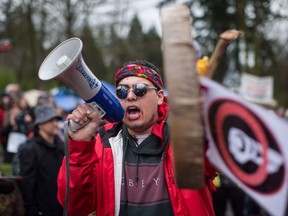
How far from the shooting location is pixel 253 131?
1.79 m

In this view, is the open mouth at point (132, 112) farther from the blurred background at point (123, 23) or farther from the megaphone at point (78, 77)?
the blurred background at point (123, 23)

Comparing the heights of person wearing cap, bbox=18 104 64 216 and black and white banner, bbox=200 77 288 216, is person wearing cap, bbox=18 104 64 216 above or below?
below

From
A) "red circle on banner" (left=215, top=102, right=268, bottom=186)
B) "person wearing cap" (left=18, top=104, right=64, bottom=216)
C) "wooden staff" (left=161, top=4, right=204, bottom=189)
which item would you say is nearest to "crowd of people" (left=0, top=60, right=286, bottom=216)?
"red circle on banner" (left=215, top=102, right=268, bottom=186)

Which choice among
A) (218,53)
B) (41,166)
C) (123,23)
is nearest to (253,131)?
(218,53)

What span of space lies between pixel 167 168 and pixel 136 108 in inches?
15.4

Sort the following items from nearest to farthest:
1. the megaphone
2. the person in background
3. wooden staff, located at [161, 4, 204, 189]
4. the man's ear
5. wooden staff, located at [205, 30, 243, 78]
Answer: wooden staff, located at [161, 4, 204, 189] < wooden staff, located at [205, 30, 243, 78] < the megaphone < the man's ear < the person in background

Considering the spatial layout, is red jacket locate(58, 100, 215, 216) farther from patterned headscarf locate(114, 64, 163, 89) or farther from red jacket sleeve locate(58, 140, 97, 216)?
patterned headscarf locate(114, 64, 163, 89)

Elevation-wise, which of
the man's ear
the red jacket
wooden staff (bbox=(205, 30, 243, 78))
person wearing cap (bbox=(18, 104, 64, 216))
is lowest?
person wearing cap (bbox=(18, 104, 64, 216))

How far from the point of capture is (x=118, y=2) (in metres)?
18.7

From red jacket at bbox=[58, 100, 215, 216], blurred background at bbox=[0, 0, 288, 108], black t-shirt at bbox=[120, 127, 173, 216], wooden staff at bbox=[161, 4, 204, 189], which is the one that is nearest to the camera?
wooden staff at bbox=[161, 4, 204, 189]

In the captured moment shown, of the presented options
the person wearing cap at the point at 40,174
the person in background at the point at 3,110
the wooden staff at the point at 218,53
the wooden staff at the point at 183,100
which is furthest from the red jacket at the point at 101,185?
the person in background at the point at 3,110

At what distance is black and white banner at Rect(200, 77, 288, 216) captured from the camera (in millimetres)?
1729

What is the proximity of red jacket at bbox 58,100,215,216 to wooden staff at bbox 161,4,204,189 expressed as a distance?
0.71m

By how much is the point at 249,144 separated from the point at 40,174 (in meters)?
3.82
